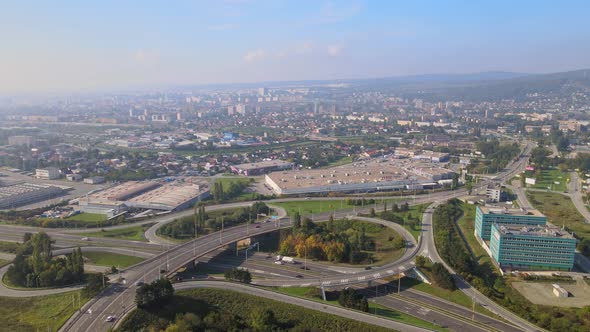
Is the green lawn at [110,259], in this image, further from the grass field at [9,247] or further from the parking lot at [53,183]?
the parking lot at [53,183]

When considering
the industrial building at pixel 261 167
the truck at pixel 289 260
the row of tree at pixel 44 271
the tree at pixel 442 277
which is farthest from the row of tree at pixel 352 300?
the industrial building at pixel 261 167

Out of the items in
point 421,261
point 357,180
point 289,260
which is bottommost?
point 289,260

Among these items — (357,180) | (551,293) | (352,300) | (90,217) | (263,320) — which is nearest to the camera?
(263,320)

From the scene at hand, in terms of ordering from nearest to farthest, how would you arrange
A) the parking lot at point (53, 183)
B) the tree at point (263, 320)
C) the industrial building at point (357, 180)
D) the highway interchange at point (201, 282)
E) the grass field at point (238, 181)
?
the tree at point (263, 320), the highway interchange at point (201, 282), the parking lot at point (53, 183), the grass field at point (238, 181), the industrial building at point (357, 180)

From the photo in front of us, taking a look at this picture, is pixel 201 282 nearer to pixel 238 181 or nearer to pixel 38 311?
pixel 38 311

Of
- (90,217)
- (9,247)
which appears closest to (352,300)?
(9,247)
